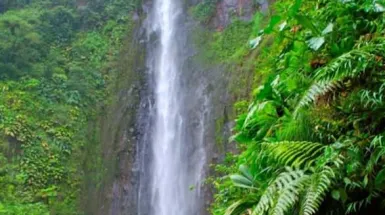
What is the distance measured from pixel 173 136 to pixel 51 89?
12.9 feet

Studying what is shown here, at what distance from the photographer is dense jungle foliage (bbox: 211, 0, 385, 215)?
1708 mm

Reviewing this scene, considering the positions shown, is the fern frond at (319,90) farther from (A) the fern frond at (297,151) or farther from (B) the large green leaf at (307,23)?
(B) the large green leaf at (307,23)

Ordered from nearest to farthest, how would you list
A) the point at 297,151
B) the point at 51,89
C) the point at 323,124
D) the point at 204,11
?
the point at 297,151 < the point at 323,124 < the point at 51,89 < the point at 204,11

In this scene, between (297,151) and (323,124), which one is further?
(323,124)

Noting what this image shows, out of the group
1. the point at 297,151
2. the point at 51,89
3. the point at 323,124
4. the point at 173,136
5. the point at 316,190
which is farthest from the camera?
the point at 51,89

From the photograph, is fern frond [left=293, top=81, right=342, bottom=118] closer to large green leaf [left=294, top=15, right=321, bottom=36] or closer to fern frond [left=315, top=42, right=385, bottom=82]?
fern frond [left=315, top=42, right=385, bottom=82]

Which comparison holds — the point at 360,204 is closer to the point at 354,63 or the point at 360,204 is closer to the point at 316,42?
the point at 354,63

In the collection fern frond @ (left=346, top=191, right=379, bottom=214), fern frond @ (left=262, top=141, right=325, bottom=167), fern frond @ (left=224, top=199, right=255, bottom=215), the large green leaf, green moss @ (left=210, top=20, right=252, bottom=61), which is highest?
green moss @ (left=210, top=20, right=252, bottom=61)

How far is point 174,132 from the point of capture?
1171 centimetres

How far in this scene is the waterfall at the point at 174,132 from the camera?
34.3 feet

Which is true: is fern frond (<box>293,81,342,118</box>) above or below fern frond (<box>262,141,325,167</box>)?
above

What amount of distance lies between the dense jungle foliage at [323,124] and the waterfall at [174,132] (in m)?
7.48

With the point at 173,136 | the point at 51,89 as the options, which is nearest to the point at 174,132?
the point at 173,136

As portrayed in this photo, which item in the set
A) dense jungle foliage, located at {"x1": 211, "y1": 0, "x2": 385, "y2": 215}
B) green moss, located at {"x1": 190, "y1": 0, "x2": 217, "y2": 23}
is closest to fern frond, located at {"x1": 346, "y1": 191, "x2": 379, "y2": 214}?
dense jungle foliage, located at {"x1": 211, "y1": 0, "x2": 385, "y2": 215}
